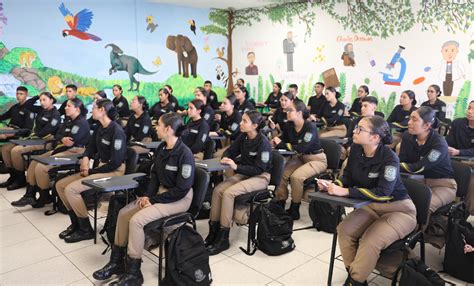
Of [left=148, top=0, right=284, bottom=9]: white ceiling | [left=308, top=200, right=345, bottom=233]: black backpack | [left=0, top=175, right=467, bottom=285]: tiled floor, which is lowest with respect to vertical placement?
[left=0, top=175, right=467, bottom=285]: tiled floor

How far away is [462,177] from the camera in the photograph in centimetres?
315

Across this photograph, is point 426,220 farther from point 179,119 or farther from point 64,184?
point 64,184

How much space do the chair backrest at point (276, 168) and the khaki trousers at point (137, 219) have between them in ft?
3.10

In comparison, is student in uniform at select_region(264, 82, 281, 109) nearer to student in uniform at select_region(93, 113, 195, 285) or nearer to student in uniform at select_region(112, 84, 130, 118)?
student in uniform at select_region(112, 84, 130, 118)

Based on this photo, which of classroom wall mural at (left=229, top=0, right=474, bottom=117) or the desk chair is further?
classroom wall mural at (left=229, top=0, right=474, bottom=117)

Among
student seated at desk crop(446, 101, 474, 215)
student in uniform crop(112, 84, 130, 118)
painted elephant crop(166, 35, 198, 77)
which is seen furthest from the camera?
painted elephant crop(166, 35, 198, 77)

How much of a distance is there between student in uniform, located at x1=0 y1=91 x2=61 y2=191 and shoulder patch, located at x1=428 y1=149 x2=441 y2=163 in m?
4.50

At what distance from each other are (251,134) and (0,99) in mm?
5743

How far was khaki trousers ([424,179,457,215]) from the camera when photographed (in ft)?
9.82

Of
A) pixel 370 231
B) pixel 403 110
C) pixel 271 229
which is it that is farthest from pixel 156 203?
pixel 403 110

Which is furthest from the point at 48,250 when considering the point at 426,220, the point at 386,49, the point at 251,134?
the point at 386,49

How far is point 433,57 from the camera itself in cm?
648

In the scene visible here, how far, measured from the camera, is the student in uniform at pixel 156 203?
271 centimetres

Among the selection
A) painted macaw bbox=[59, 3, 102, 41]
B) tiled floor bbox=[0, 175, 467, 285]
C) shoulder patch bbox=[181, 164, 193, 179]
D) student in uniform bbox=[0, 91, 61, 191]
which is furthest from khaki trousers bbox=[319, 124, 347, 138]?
painted macaw bbox=[59, 3, 102, 41]
